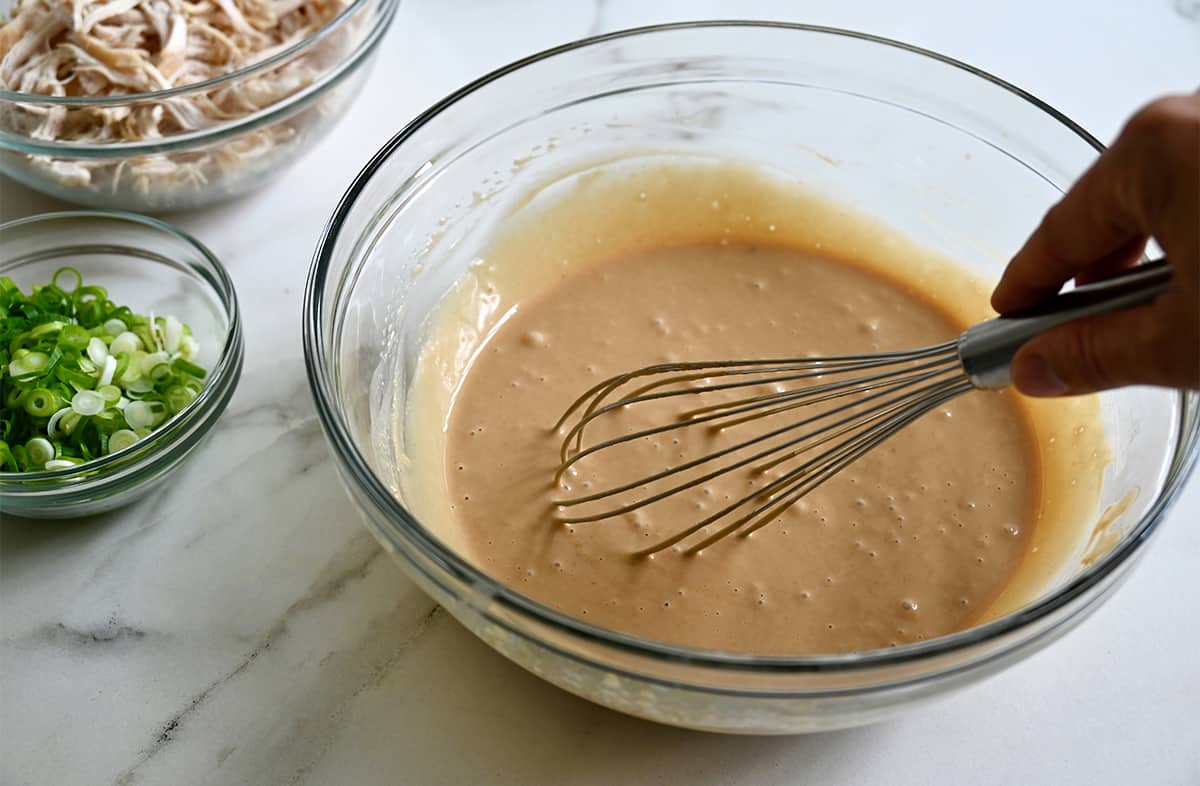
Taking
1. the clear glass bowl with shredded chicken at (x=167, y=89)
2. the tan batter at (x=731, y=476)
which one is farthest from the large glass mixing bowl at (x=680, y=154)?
the clear glass bowl with shredded chicken at (x=167, y=89)

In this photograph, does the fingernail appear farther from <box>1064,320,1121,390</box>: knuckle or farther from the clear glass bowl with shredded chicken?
the clear glass bowl with shredded chicken

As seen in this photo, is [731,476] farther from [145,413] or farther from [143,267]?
[143,267]

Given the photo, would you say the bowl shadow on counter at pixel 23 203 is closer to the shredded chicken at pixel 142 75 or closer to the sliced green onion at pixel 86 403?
the shredded chicken at pixel 142 75

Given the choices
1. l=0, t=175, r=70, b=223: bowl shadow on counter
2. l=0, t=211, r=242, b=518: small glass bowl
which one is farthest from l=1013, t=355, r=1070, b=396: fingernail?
l=0, t=175, r=70, b=223: bowl shadow on counter

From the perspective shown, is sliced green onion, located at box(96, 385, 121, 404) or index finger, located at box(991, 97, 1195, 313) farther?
sliced green onion, located at box(96, 385, 121, 404)

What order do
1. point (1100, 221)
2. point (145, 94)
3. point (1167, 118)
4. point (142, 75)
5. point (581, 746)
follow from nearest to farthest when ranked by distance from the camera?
point (1167, 118) < point (1100, 221) < point (581, 746) < point (145, 94) < point (142, 75)

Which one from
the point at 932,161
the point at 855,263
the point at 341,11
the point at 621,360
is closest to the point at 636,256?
the point at 621,360

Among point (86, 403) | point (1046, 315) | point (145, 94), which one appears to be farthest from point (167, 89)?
point (1046, 315)
